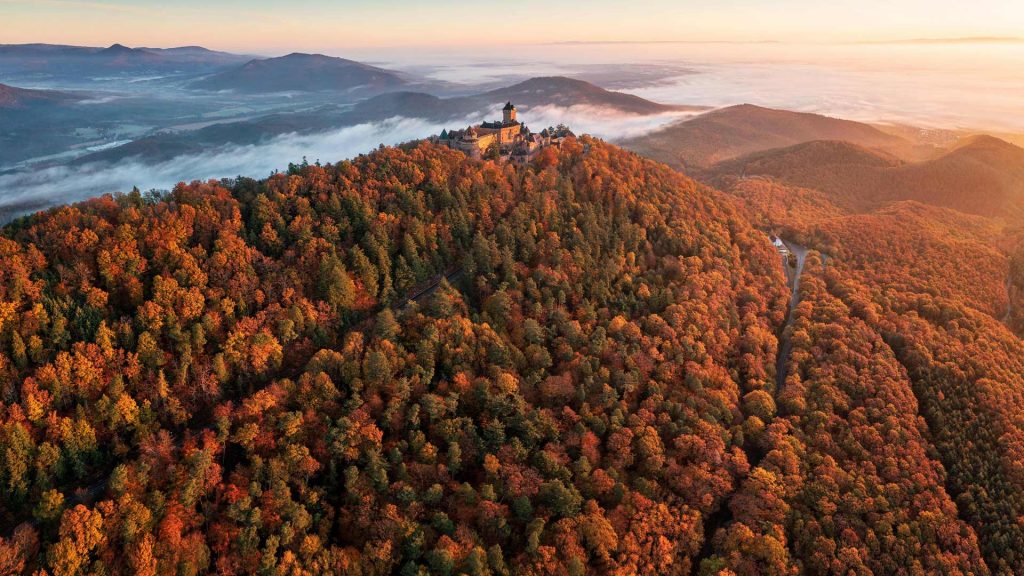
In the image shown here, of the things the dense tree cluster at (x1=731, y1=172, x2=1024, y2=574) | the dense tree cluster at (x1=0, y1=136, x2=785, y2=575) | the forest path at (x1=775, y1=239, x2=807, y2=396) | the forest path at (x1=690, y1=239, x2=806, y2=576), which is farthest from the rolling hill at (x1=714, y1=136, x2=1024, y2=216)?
the dense tree cluster at (x1=0, y1=136, x2=785, y2=575)

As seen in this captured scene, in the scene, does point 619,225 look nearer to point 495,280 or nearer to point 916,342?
point 495,280

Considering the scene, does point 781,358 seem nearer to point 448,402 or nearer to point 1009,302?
point 448,402

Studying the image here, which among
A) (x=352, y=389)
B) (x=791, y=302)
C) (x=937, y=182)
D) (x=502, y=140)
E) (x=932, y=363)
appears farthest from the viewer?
(x=937, y=182)

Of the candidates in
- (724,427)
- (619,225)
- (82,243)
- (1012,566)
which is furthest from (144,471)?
(1012,566)

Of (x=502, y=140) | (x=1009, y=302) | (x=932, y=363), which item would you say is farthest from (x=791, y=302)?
(x=502, y=140)

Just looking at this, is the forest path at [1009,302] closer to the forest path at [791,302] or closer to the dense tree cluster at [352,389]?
the forest path at [791,302]

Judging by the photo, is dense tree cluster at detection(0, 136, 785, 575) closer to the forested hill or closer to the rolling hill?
the forested hill
